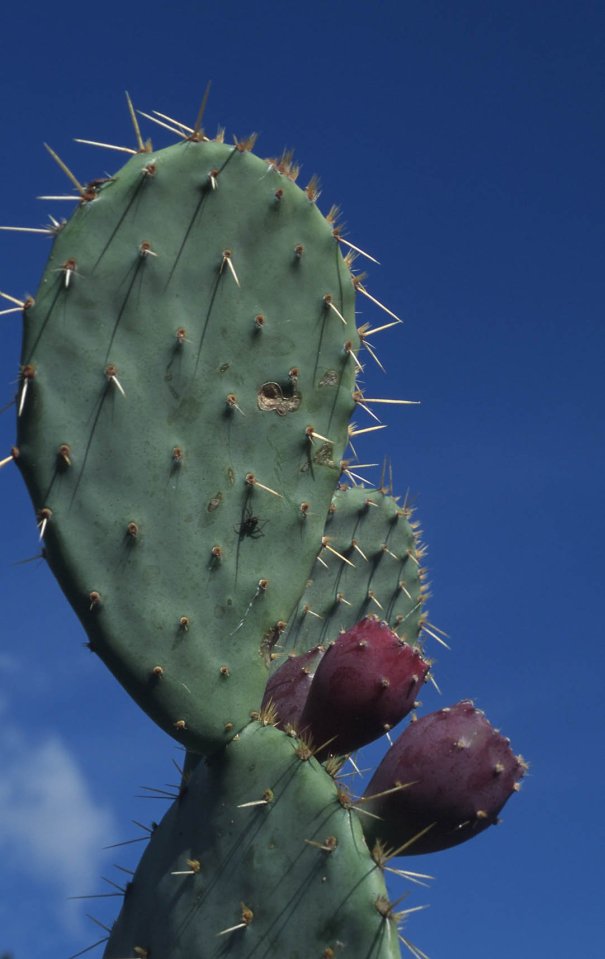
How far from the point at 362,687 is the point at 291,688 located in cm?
26

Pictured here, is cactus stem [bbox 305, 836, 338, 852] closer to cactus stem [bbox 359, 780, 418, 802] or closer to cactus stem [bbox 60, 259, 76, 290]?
cactus stem [bbox 359, 780, 418, 802]

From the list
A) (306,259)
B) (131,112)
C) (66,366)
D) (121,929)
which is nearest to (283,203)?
(306,259)

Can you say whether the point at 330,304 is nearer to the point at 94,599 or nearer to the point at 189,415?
the point at 189,415

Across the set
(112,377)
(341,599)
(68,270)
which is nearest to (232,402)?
(112,377)

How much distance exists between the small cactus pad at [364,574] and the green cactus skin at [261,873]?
0.78 m

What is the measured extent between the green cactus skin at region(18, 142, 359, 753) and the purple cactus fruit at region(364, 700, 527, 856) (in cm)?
26

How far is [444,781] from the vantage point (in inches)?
80.7

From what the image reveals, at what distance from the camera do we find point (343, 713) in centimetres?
211

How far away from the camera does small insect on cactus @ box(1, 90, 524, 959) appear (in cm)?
199

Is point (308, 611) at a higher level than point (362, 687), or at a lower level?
higher

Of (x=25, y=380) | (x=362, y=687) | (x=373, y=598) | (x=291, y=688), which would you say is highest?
(x=373, y=598)

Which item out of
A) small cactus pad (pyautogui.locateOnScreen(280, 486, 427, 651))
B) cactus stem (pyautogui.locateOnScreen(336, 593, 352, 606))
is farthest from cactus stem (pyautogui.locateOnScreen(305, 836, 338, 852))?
cactus stem (pyautogui.locateOnScreen(336, 593, 352, 606))

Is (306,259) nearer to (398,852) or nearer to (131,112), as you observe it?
(131,112)

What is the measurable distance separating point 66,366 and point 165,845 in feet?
2.61
